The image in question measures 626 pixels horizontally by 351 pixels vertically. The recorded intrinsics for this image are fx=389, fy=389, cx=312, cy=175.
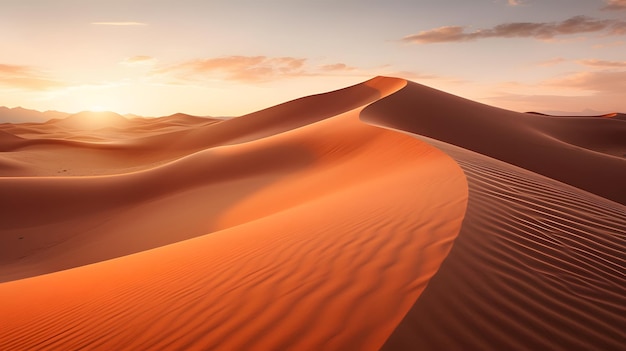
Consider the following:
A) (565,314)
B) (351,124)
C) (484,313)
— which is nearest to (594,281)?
(565,314)

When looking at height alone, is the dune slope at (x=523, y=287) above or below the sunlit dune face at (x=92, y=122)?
above

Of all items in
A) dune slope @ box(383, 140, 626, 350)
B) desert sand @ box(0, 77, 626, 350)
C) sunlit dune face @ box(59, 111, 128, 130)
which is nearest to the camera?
dune slope @ box(383, 140, 626, 350)

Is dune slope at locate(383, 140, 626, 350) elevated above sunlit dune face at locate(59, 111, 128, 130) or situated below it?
above

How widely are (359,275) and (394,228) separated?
0.99 m

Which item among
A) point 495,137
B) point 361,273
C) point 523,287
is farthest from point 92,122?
point 523,287

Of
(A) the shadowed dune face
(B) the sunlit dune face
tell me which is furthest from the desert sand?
(B) the sunlit dune face

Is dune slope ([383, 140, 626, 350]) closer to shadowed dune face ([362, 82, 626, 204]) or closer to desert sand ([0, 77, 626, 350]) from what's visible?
desert sand ([0, 77, 626, 350])

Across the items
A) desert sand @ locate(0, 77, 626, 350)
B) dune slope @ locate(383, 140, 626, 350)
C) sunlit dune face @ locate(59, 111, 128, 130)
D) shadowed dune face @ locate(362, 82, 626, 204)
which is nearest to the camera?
dune slope @ locate(383, 140, 626, 350)

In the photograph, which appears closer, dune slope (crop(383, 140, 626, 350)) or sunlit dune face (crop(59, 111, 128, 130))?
dune slope (crop(383, 140, 626, 350))

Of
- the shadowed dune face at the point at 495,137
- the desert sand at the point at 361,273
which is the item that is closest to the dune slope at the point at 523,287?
the desert sand at the point at 361,273

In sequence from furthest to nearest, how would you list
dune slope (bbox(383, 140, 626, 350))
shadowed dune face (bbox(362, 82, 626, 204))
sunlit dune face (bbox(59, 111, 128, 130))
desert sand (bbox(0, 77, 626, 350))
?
sunlit dune face (bbox(59, 111, 128, 130)) < shadowed dune face (bbox(362, 82, 626, 204)) < desert sand (bbox(0, 77, 626, 350)) < dune slope (bbox(383, 140, 626, 350))

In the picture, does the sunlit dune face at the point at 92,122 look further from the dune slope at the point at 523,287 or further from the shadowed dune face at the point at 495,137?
the dune slope at the point at 523,287

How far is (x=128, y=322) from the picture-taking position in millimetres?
3080

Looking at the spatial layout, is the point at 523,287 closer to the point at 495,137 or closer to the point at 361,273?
the point at 361,273
